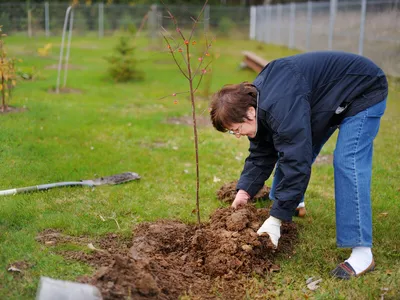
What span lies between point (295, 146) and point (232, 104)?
1.56 ft

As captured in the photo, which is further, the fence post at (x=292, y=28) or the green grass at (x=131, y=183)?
the fence post at (x=292, y=28)

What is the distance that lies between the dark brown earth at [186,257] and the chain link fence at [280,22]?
2.07 meters

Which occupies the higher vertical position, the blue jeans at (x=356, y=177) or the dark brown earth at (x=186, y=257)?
the blue jeans at (x=356, y=177)

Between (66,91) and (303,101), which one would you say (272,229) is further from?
(66,91)

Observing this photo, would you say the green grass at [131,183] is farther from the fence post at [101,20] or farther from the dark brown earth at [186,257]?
the fence post at [101,20]

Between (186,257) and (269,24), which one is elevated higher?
(269,24)

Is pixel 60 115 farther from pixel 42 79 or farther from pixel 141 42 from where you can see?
pixel 141 42

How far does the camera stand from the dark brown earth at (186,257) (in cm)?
269

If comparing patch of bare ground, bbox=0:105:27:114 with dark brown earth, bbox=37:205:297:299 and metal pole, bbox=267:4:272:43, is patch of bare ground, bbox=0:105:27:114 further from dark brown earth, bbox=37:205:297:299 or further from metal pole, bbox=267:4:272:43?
metal pole, bbox=267:4:272:43

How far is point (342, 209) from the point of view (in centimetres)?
316

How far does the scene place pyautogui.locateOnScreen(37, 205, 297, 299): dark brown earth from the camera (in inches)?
106

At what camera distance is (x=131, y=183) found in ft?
16.0

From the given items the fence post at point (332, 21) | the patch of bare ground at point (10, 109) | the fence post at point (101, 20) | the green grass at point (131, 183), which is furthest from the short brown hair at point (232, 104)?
the fence post at point (101, 20)

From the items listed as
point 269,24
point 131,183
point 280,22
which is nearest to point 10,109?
point 131,183
